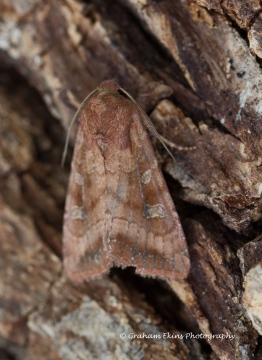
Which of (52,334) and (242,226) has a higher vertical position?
(242,226)

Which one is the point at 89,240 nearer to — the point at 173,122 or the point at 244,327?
the point at 173,122

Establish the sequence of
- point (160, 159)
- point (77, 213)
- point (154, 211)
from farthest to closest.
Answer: point (77, 213)
point (160, 159)
point (154, 211)

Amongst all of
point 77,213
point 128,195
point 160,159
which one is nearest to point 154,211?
point 128,195

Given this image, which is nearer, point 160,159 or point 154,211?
point 154,211

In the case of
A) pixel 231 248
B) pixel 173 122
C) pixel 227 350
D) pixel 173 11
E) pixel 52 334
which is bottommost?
pixel 52 334

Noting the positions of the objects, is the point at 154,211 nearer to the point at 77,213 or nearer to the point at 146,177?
the point at 146,177

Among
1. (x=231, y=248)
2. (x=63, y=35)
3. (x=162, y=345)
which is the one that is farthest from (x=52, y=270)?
(x=63, y=35)

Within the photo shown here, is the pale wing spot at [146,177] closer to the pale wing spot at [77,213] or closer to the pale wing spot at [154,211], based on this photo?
the pale wing spot at [154,211]
